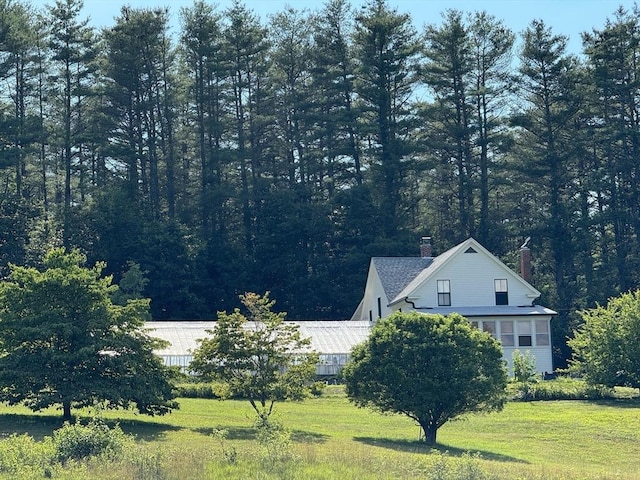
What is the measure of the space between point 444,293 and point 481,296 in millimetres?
2044

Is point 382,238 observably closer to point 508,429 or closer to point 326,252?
point 326,252

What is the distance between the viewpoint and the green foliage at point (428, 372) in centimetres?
2791

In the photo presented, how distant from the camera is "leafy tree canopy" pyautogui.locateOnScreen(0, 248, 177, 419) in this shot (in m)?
27.6

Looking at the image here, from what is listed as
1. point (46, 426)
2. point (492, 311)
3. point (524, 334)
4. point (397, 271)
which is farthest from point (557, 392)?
point (46, 426)

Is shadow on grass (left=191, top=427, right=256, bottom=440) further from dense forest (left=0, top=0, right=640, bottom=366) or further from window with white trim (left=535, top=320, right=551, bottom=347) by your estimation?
dense forest (left=0, top=0, right=640, bottom=366)

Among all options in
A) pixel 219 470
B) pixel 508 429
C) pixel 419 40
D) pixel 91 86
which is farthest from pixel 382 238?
pixel 219 470

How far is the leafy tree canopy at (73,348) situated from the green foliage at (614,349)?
19147mm

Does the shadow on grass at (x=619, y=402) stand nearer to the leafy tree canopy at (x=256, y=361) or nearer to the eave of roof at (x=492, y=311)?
the eave of roof at (x=492, y=311)

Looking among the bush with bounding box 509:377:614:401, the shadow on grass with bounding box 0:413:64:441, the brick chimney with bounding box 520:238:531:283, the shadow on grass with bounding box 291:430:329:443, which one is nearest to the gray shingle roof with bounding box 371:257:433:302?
the brick chimney with bounding box 520:238:531:283

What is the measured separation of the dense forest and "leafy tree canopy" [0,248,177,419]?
3545cm

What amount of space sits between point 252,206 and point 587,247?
23.7 metres

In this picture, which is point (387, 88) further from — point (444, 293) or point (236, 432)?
point (236, 432)

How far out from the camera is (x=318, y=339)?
1938 inches

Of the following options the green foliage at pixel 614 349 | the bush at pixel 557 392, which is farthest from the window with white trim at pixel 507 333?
the bush at pixel 557 392
